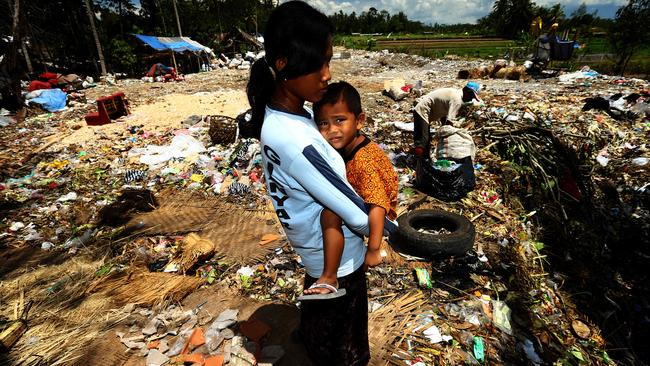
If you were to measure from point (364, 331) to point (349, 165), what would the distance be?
891 mm

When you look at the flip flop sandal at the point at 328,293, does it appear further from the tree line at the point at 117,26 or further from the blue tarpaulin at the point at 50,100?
the blue tarpaulin at the point at 50,100

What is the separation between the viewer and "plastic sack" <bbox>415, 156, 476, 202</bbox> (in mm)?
4113

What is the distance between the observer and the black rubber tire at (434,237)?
3.02 m

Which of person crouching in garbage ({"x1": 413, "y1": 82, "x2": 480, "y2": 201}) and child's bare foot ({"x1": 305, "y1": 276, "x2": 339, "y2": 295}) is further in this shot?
person crouching in garbage ({"x1": 413, "y1": 82, "x2": 480, "y2": 201})

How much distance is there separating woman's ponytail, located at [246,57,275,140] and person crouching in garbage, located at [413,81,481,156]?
4.12 meters

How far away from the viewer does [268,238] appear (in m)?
3.50

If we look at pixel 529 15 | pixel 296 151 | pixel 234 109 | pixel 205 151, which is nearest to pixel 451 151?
pixel 296 151

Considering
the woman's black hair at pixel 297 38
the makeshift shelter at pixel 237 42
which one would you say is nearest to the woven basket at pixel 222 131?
the woman's black hair at pixel 297 38

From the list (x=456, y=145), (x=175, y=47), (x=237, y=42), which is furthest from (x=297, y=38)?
(x=237, y=42)

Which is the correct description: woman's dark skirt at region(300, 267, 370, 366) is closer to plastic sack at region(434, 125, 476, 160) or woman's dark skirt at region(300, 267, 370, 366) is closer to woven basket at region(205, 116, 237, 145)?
plastic sack at region(434, 125, 476, 160)

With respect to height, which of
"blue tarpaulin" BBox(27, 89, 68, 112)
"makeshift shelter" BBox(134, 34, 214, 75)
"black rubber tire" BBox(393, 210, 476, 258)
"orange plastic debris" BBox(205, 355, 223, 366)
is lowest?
"orange plastic debris" BBox(205, 355, 223, 366)

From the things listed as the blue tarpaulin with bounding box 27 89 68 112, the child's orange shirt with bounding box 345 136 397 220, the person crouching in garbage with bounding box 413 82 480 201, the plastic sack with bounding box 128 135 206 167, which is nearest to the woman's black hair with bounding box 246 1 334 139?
the child's orange shirt with bounding box 345 136 397 220

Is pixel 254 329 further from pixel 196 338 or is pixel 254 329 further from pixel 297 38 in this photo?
pixel 297 38

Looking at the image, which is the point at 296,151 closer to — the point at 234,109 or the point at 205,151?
the point at 205,151
